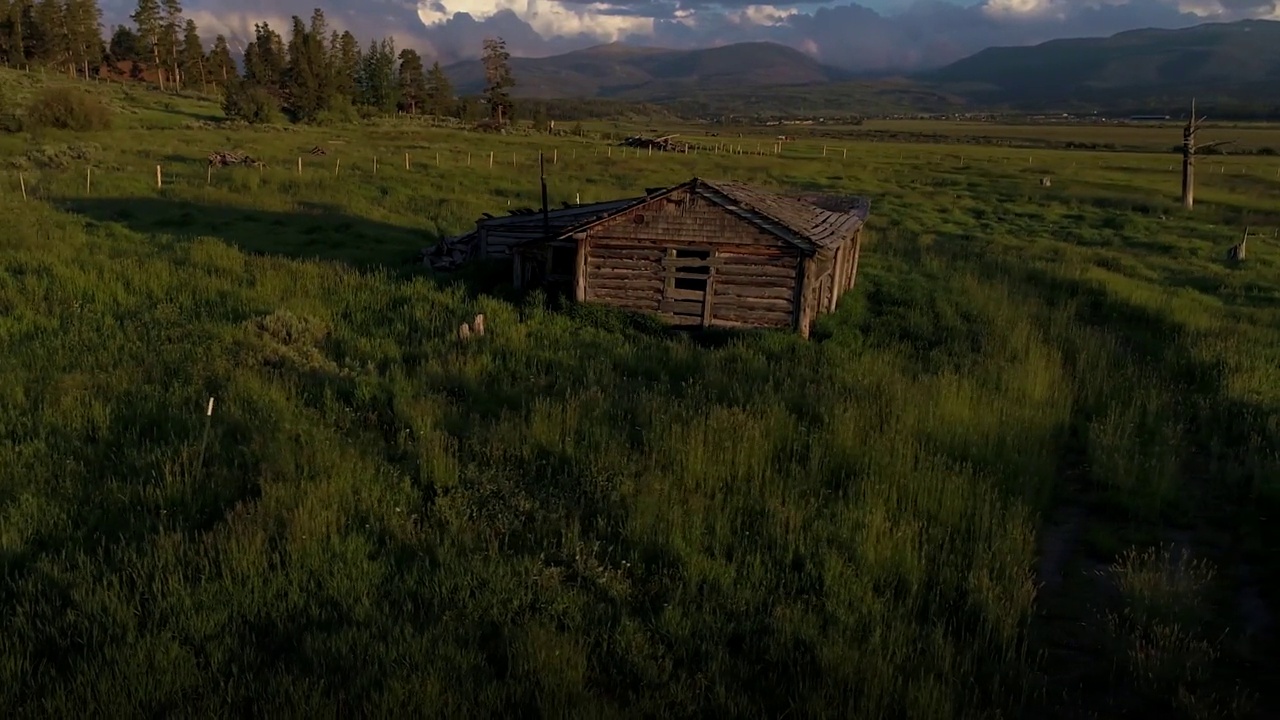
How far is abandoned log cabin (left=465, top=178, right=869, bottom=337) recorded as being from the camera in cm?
1723

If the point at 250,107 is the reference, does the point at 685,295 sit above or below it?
A: below

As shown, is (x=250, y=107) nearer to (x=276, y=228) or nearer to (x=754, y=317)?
(x=276, y=228)

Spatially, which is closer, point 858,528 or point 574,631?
point 574,631

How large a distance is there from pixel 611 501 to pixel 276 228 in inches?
861

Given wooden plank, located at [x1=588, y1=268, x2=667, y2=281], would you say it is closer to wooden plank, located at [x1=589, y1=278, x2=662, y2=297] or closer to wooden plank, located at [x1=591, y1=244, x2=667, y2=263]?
wooden plank, located at [x1=589, y1=278, x2=662, y2=297]

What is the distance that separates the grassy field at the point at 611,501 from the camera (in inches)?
233

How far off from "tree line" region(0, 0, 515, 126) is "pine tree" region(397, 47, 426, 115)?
0.38ft

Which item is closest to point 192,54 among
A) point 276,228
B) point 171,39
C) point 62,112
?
point 171,39

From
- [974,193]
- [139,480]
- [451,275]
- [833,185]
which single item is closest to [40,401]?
[139,480]

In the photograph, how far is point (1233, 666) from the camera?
6535 mm

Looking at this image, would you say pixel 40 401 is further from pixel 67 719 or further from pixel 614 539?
pixel 614 539

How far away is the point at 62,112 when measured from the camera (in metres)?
46.3

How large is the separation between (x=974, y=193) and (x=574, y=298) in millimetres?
34697

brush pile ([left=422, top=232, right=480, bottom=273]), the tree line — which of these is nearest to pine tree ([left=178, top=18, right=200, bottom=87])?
the tree line
